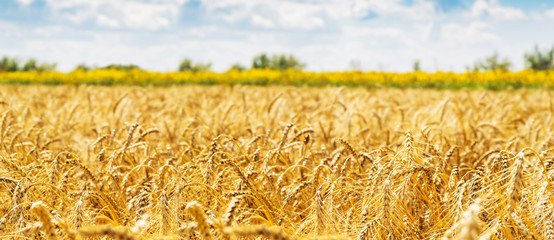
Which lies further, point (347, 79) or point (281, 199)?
point (347, 79)

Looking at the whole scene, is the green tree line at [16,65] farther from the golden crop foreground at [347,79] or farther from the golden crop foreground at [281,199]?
the golden crop foreground at [281,199]

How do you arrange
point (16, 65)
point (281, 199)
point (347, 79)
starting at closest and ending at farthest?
point (281, 199) < point (347, 79) < point (16, 65)

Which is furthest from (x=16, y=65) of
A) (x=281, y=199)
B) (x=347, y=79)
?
(x=281, y=199)

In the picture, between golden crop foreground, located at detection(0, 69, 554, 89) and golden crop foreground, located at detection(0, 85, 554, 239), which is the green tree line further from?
golden crop foreground, located at detection(0, 85, 554, 239)

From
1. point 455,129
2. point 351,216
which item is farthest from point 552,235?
point 455,129

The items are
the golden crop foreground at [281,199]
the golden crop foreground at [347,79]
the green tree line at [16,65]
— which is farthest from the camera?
the green tree line at [16,65]

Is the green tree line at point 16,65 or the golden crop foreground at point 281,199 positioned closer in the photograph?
the golden crop foreground at point 281,199

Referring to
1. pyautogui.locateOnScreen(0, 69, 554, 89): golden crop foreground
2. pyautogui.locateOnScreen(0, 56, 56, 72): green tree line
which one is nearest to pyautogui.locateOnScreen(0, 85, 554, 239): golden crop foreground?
pyautogui.locateOnScreen(0, 69, 554, 89): golden crop foreground

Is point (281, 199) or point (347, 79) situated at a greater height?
point (347, 79)

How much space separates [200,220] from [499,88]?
1874 centimetres

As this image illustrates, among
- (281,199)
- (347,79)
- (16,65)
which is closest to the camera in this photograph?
(281,199)

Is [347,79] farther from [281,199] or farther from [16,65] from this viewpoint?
[16,65]

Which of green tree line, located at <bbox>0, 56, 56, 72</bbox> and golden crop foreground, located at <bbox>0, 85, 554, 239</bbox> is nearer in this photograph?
golden crop foreground, located at <bbox>0, 85, 554, 239</bbox>

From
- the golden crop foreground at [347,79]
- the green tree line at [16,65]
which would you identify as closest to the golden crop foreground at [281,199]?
A: the golden crop foreground at [347,79]
